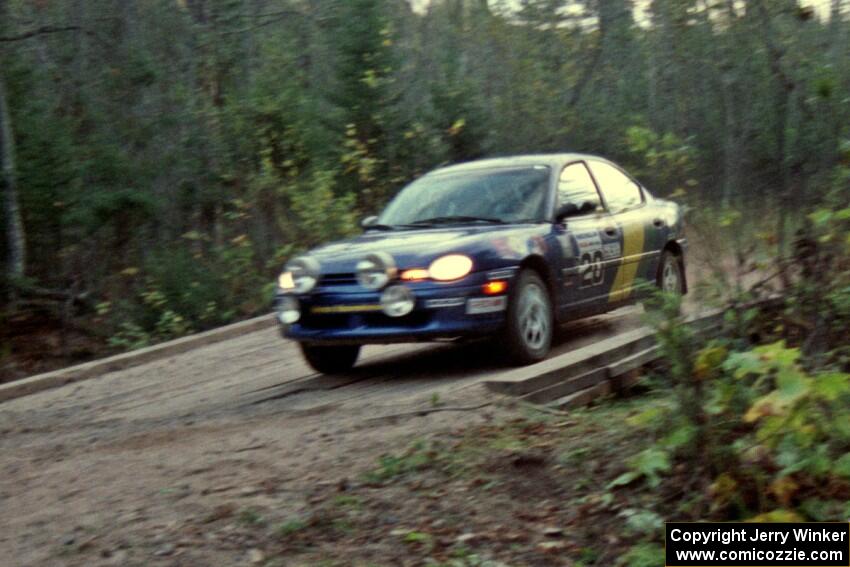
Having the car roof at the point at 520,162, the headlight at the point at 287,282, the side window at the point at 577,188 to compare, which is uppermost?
the car roof at the point at 520,162

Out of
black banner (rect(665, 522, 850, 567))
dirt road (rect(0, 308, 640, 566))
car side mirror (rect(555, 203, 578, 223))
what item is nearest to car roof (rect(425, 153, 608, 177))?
car side mirror (rect(555, 203, 578, 223))

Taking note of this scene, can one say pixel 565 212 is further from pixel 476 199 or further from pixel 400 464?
pixel 400 464

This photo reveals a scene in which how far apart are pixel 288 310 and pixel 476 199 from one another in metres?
1.85

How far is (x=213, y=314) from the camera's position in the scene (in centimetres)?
1513

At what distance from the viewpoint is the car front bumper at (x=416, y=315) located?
8602mm

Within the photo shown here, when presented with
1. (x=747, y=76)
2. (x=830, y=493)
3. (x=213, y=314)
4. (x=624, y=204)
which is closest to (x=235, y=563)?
(x=830, y=493)

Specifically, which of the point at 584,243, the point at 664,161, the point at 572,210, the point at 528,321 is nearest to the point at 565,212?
the point at 572,210

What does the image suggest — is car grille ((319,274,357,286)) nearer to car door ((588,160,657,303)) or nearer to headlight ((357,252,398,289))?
headlight ((357,252,398,289))

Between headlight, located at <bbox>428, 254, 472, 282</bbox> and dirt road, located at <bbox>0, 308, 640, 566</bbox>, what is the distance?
29.9 inches

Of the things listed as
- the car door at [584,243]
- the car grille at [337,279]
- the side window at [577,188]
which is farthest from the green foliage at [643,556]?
the side window at [577,188]

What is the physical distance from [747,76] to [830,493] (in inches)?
187

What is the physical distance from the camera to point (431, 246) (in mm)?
8859

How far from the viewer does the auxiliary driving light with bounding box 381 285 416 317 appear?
8.63 metres

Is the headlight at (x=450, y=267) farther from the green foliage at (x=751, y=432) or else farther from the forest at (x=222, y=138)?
the green foliage at (x=751, y=432)
